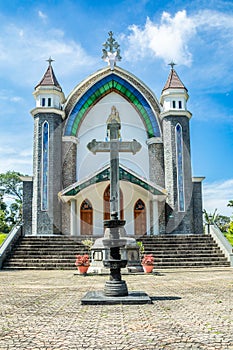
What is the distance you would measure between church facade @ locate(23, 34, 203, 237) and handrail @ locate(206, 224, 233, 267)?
2.72 m

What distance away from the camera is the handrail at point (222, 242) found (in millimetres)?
15836

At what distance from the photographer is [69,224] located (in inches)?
861

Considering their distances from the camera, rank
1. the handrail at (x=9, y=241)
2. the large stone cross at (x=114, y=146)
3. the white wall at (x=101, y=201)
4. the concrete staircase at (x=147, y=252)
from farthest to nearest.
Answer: the white wall at (x=101, y=201) < the handrail at (x=9, y=241) < the concrete staircase at (x=147, y=252) < the large stone cross at (x=114, y=146)

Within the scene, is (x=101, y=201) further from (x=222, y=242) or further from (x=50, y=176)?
(x=222, y=242)

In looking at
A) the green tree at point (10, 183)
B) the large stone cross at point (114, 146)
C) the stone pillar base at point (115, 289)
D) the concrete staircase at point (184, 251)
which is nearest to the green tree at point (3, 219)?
the green tree at point (10, 183)

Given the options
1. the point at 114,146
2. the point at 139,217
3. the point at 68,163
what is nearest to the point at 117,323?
the point at 114,146

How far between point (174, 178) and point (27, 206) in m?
8.68

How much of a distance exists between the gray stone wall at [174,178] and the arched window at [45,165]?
690cm

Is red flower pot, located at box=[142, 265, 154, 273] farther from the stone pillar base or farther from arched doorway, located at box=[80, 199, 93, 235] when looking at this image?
arched doorway, located at box=[80, 199, 93, 235]

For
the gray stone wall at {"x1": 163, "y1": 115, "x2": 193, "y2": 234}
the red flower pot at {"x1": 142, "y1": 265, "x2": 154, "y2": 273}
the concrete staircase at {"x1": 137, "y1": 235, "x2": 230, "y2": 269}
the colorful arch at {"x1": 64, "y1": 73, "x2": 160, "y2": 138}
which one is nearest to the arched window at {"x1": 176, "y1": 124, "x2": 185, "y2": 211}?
the gray stone wall at {"x1": 163, "y1": 115, "x2": 193, "y2": 234}

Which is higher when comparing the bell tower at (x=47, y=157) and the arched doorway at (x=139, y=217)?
the bell tower at (x=47, y=157)

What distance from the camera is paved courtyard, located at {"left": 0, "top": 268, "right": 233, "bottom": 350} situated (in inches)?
146

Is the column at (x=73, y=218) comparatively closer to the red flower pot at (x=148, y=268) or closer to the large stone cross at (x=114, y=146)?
the red flower pot at (x=148, y=268)

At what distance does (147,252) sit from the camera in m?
16.4
